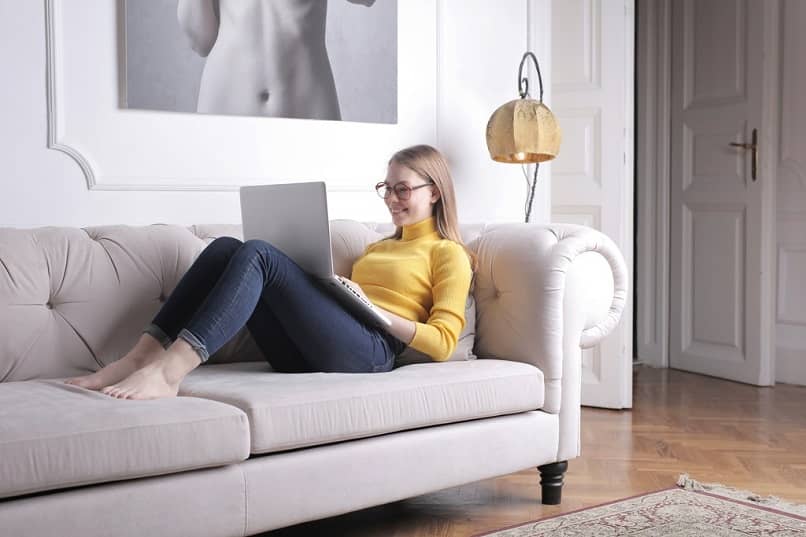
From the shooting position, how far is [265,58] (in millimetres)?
3256

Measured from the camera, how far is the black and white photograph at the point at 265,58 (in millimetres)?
3031

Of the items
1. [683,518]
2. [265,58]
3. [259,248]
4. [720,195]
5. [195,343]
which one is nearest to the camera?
[195,343]

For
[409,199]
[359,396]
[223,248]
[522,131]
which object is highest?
[522,131]

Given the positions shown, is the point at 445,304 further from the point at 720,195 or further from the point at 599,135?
the point at 720,195

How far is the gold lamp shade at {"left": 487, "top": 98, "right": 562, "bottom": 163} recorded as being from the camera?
3586mm

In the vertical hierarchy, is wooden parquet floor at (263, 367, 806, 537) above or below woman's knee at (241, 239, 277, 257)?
below

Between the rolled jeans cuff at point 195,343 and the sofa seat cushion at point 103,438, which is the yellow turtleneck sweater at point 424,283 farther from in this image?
the sofa seat cushion at point 103,438

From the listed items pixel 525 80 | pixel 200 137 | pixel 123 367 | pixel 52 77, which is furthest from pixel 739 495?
pixel 52 77

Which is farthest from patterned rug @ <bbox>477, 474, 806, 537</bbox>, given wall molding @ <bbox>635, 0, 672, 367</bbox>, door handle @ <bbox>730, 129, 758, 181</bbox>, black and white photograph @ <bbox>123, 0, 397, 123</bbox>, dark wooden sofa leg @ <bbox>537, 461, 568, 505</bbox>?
wall molding @ <bbox>635, 0, 672, 367</bbox>

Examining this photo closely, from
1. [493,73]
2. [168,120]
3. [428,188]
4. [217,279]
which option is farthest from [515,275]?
[493,73]

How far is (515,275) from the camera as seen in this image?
2.74 m

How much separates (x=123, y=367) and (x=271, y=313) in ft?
1.29

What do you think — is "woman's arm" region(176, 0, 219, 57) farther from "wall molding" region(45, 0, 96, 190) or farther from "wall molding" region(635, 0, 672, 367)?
"wall molding" region(635, 0, 672, 367)

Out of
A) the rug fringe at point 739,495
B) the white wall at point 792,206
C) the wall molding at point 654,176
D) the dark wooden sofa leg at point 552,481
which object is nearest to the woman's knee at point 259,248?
the dark wooden sofa leg at point 552,481
